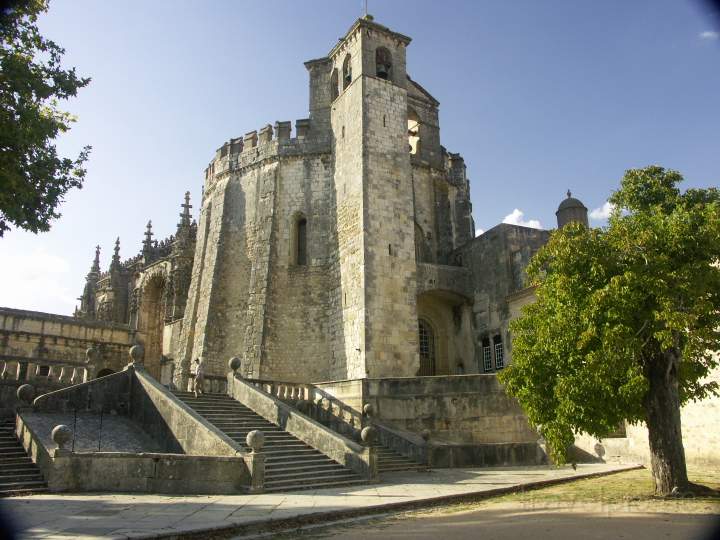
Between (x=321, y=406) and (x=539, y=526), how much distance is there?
10.9 m

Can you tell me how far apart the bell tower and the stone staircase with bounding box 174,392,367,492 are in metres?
5.26

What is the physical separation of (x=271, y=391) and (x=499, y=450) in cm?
696

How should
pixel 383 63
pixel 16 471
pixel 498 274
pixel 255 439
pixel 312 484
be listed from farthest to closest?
1. pixel 383 63
2. pixel 498 274
3. pixel 312 484
4. pixel 255 439
5. pixel 16 471

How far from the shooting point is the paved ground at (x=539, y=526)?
6.82 m

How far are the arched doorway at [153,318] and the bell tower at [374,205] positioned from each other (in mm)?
15218

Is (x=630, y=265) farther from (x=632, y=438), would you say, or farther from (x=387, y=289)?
(x=387, y=289)

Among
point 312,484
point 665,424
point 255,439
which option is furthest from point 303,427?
point 665,424

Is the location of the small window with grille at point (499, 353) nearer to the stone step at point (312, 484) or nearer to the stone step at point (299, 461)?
the stone step at point (299, 461)

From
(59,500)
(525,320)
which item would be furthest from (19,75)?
(525,320)

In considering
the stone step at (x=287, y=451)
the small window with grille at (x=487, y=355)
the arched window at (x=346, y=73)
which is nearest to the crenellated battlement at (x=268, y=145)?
the arched window at (x=346, y=73)

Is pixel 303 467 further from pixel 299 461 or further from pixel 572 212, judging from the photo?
pixel 572 212

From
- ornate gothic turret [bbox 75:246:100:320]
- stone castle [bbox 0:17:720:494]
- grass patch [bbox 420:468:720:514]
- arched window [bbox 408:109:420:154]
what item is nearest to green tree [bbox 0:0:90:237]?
stone castle [bbox 0:17:720:494]

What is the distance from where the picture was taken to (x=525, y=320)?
38.6 feet

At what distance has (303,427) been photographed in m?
14.5
